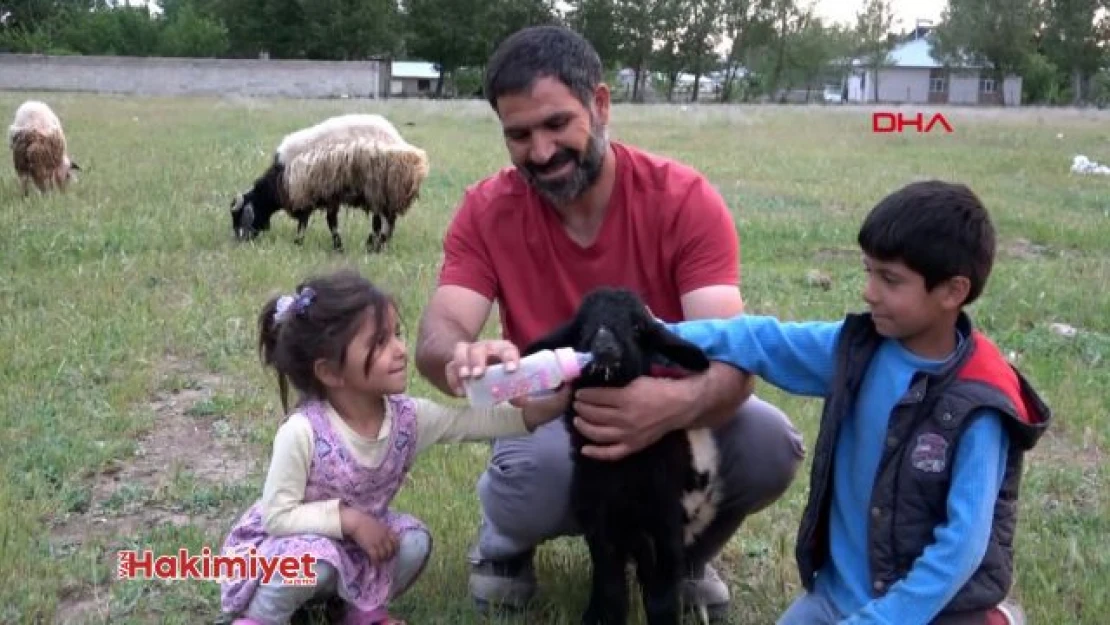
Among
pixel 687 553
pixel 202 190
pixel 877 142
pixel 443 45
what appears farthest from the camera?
pixel 443 45

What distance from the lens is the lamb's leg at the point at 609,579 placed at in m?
3.54

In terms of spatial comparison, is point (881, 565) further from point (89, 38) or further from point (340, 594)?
point (89, 38)

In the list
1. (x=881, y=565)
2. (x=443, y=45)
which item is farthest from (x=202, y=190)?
(x=443, y=45)

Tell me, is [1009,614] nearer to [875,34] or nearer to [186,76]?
[186,76]

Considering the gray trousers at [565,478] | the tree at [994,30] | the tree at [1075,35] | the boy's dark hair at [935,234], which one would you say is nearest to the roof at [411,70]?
the tree at [994,30]

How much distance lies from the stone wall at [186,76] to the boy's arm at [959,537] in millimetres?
50576

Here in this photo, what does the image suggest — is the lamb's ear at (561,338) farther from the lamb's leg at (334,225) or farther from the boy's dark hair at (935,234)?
the lamb's leg at (334,225)

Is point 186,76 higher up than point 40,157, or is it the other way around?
point 186,76

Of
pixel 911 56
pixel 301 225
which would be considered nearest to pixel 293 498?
pixel 301 225

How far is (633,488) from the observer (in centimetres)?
348

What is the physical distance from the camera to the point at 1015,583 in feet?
13.5

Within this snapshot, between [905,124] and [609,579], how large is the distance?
1286 inches

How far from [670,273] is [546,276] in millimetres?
396

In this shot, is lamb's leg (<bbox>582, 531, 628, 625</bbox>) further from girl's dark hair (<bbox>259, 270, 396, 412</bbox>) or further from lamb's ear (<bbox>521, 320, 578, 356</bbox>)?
girl's dark hair (<bbox>259, 270, 396, 412</bbox>)
